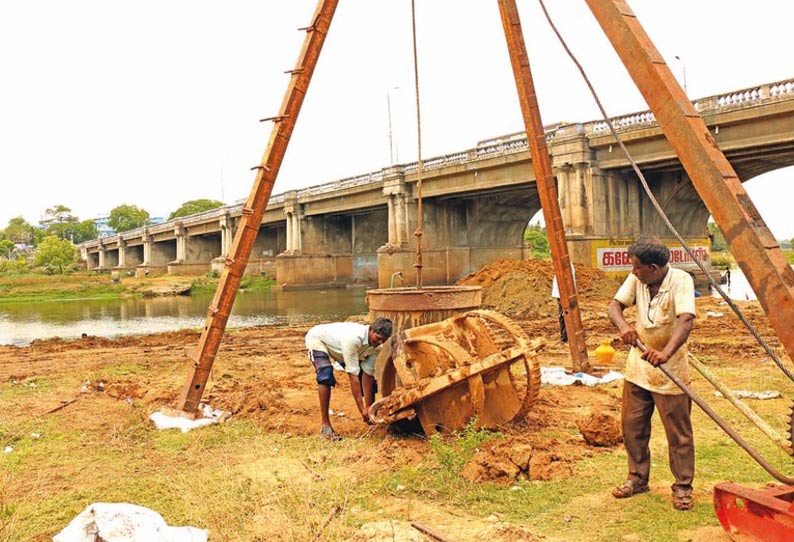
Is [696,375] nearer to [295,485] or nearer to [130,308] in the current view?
[295,485]

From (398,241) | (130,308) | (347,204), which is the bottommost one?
(130,308)

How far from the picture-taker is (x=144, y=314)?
31609mm

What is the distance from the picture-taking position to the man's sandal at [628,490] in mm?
4469

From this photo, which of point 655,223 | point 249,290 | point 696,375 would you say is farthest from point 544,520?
point 249,290

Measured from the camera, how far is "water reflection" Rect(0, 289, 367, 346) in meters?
24.5

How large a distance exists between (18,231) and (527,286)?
141m

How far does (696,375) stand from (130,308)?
108 ft

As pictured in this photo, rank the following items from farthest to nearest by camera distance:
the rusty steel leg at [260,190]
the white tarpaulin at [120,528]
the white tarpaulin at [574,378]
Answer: the white tarpaulin at [574,378], the rusty steel leg at [260,190], the white tarpaulin at [120,528]

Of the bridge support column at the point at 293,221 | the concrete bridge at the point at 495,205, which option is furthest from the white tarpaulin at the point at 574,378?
the bridge support column at the point at 293,221

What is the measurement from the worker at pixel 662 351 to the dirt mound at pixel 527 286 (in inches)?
643

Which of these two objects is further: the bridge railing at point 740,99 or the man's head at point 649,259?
the bridge railing at point 740,99

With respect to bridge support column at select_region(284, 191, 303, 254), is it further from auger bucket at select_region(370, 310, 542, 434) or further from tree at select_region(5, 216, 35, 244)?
tree at select_region(5, 216, 35, 244)

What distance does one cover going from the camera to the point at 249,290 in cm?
4991

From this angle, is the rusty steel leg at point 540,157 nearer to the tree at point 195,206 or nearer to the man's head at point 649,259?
the man's head at point 649,259
